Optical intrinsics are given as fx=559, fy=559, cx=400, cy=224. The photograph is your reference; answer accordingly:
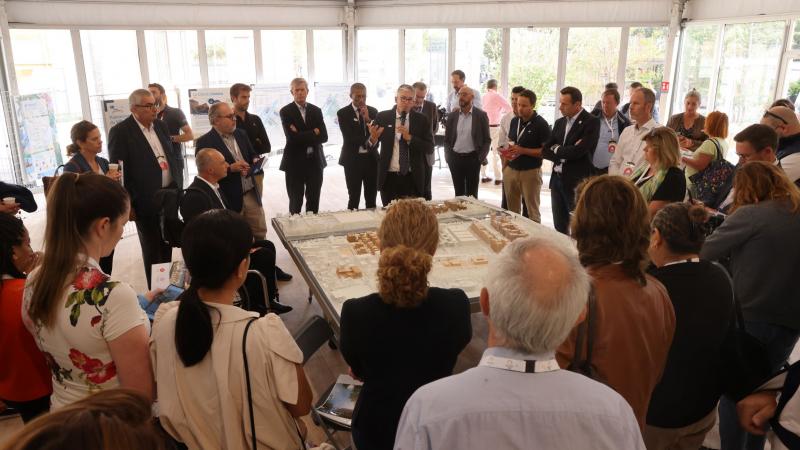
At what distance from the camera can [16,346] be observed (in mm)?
1899

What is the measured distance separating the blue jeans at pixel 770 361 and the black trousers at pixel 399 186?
3830 mm

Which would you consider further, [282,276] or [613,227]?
[282,276]

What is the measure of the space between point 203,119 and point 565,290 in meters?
8.76

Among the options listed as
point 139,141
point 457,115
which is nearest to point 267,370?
point 139,141

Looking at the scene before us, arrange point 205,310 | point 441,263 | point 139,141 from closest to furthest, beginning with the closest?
point 205,310 → point 441,263 → point 139,141

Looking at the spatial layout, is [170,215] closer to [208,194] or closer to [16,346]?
[208,194]

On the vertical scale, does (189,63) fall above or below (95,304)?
above

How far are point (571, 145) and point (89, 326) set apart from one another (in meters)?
4.68

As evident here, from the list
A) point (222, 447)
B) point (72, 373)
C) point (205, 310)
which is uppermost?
point (205, 310)

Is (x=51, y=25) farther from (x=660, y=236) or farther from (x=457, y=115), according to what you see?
(x=660, y=236)

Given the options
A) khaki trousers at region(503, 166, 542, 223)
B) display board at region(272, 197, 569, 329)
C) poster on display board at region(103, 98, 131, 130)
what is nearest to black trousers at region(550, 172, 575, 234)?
khaki trousers at region(503, 166, 542, 223)

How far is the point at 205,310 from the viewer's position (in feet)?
5.17

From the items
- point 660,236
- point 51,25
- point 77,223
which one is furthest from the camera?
point 51,25

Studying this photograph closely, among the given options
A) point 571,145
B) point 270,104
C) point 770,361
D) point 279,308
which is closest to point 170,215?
point 279,308
